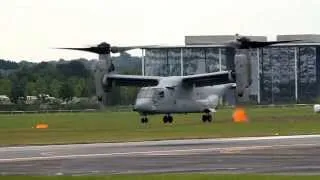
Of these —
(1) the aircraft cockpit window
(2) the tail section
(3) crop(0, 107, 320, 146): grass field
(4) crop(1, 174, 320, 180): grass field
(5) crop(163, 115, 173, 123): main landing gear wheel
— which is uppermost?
(2) the tail section

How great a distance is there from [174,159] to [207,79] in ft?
183

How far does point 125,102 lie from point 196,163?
16734 centimetres

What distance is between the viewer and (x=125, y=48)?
63.6 meters

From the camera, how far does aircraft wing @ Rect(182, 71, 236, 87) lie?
81.2 meters

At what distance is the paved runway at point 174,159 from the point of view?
2439 cm

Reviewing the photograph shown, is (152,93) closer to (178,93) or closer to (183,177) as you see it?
(178,93)

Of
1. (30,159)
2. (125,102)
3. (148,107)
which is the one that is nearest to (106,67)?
(148,107)

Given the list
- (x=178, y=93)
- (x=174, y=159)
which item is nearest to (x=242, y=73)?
(x=178, y=93)

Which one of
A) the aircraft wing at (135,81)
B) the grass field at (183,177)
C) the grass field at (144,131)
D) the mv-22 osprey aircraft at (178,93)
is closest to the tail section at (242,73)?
the grass field at (144,131)

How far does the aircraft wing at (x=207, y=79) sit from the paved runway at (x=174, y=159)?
41647 millimetres

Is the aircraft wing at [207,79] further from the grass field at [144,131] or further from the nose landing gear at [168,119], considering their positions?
the grass field at [144,131]

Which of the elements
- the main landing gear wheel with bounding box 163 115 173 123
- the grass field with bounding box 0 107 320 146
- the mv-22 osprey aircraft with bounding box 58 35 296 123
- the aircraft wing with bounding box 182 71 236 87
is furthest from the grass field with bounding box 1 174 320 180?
the main landing gear wheel with bounding box 163 115 173 123

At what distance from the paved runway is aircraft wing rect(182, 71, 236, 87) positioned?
4165 cm

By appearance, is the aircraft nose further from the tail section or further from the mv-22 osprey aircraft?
the tail section
